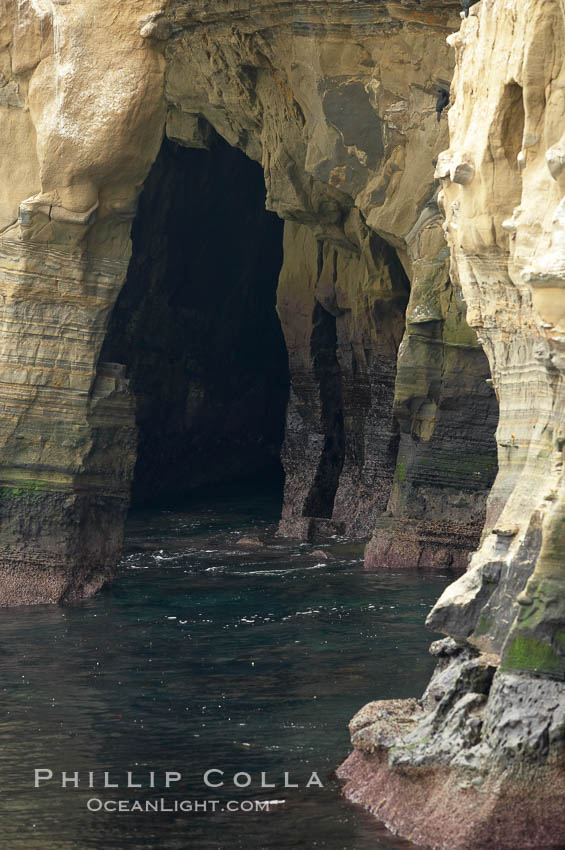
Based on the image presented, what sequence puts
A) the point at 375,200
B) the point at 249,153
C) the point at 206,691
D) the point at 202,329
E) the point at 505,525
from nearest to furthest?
the point at 505,525
the point at 206,691
the point at 375,200
the point at 249,153
the point at 202,329

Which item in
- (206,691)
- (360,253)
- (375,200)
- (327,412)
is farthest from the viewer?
(327,412)

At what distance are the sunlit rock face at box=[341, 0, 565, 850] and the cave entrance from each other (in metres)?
16.3

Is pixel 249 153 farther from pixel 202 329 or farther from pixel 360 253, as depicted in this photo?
pixel 202 329

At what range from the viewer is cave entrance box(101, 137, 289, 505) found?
26391mm

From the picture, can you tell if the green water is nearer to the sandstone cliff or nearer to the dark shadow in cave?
the sandstone cliff

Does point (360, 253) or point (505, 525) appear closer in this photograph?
point (505, 525)

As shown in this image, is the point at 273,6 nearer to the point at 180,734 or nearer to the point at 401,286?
the point at 401,286

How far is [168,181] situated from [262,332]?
5034mm

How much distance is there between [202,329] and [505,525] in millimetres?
20097

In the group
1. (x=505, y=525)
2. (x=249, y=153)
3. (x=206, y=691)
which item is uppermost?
(x=249, y=153)

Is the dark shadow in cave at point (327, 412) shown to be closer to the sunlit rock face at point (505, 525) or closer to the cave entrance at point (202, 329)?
the cave entrance at point (202, 329)

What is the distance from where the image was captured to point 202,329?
28.5 metres

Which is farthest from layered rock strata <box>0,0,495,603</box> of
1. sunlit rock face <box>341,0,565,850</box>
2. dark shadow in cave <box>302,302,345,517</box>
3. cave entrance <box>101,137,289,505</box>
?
cave entrance <box>101,137,289,505</box>

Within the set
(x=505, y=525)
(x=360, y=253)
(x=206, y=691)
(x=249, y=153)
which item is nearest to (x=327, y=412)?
(x=360, y=253)
